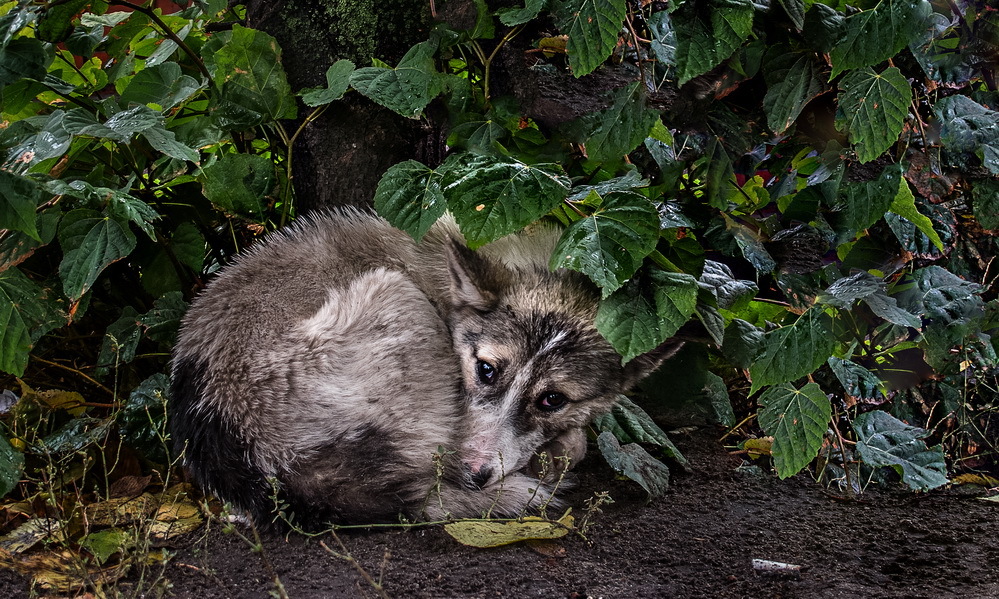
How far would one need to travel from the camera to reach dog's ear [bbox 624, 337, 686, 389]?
3146 mm

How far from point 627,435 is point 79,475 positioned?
237 cm

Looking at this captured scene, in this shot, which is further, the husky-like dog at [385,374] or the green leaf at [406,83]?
the green leaf at [406,83]

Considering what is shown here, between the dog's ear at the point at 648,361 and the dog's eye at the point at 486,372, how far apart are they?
0.58m

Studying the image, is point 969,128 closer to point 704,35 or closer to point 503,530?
point 704,35

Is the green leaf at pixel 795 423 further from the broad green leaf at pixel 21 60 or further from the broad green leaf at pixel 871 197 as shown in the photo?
the broad green leaf at pixel 21 60

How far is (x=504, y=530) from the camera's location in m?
2.59

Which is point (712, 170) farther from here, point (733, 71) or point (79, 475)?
point (79, 475)

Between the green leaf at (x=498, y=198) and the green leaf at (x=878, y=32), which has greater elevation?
the green leaf at (x=878, y=32)

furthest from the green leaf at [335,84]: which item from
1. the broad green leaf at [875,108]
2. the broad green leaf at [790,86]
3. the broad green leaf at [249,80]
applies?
the broad green leaf at [875,108]

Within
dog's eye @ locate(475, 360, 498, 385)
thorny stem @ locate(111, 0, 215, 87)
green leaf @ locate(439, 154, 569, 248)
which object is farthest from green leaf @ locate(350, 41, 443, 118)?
dog's eye @ locate(475, 360, 498, 385)

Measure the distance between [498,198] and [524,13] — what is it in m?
0.80

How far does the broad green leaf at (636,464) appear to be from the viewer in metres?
2.96

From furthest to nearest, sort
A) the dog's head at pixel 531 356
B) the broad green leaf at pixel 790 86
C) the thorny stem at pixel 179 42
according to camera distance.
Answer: the thorny stem at pixel 179 42 → the dog's head at pixel 531 356 → the broad green leaf at pixel 790 86

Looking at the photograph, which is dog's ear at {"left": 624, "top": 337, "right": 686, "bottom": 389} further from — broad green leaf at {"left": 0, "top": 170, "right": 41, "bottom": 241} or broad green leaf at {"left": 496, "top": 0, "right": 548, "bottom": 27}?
broad green leaf at {"left": 0, "top": 170, "right": 41, "bottom": 241}
